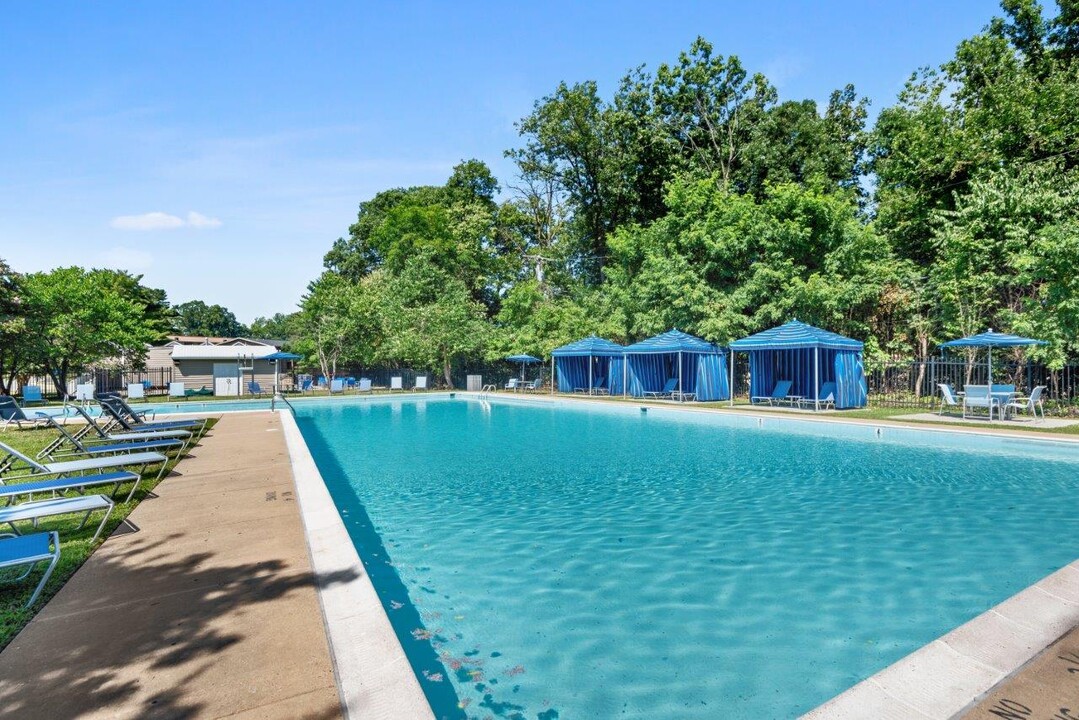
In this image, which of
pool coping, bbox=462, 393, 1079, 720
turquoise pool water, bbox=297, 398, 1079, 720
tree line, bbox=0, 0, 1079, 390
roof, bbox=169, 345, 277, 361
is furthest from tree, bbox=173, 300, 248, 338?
pool coping, bbox=462, 393, 1079, 720

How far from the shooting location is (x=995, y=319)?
17750mm

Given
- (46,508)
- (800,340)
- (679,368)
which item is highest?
(800,340)

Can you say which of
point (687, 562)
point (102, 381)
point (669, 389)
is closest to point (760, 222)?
point (669, 389)

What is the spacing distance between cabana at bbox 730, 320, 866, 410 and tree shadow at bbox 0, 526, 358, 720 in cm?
1588

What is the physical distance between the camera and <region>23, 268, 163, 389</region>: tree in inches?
831

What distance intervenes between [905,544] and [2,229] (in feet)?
95.4

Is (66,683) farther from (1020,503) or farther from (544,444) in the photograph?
(544,444)

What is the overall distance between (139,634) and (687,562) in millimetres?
3894

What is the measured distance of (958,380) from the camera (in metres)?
19.3

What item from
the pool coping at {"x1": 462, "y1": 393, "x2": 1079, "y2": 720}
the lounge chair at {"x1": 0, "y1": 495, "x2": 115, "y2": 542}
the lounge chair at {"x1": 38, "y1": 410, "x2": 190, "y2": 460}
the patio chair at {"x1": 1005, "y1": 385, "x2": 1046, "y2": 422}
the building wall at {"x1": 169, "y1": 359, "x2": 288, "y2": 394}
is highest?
the building wall at {"x1": 169, "y1": 359, "x2": 288, "y2": 394}

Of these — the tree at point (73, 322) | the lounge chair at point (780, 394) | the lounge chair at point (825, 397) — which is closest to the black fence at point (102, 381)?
the tree at point (73, 322)

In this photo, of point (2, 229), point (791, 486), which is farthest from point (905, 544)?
point (2, 229)

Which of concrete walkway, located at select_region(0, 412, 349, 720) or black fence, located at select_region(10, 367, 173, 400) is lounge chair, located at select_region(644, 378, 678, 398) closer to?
concrete walkway, located at select_region(0, 412, 349, 720)

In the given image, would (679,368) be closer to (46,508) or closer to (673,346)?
(673,346)
